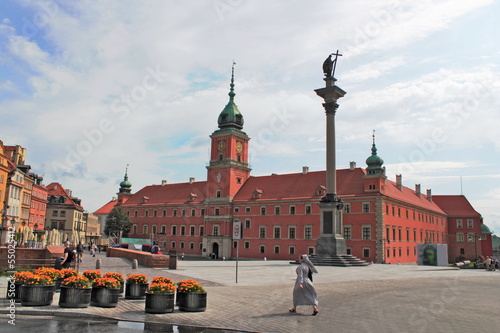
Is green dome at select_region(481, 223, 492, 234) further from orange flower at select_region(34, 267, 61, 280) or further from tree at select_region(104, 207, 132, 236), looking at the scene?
orange flower at select_region(34, 267, 61, 280)

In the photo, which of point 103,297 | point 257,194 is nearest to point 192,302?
point 103,297

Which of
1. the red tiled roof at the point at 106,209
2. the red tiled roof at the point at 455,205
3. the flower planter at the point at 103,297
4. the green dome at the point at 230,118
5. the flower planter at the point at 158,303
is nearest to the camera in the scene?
the flower planter at the point at 158,303

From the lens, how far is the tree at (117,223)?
78812 millimetres

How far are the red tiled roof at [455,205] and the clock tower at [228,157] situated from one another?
42.3m

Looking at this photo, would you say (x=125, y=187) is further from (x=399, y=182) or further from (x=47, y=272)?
(x=47, y=272)

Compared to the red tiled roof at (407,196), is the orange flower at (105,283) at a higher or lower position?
lower

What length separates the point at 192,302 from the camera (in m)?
11.9

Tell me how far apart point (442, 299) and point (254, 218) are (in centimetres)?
5236

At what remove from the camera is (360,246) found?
55.5 meters

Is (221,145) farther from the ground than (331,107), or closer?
farther from the ground

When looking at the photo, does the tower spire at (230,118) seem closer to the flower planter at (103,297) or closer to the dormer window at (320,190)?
the dormer window at (320,190)

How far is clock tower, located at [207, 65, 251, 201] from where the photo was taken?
237 feet

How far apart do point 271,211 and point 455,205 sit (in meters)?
44.2

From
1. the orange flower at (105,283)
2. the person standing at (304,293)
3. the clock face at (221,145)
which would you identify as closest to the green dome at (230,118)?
the clock face at (221,145)
